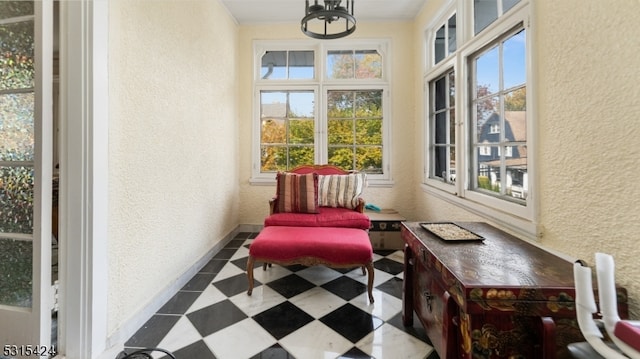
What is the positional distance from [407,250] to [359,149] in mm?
2212

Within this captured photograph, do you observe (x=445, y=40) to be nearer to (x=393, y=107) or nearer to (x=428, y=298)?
(x=393, y=107)

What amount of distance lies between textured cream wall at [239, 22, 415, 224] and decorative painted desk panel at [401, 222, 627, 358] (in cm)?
240

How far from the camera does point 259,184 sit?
146 inches

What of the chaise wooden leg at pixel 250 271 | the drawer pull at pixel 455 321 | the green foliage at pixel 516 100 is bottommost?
the chaise wooden leg at pixel 250 271

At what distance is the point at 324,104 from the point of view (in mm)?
3652

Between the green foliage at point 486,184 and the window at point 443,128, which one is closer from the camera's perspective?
the green foliage at point 486,184

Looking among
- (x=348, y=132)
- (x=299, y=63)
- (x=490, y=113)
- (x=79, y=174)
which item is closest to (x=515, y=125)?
(x=490, y=113)

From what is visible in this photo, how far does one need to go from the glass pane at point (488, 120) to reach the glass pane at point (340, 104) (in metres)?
1.75

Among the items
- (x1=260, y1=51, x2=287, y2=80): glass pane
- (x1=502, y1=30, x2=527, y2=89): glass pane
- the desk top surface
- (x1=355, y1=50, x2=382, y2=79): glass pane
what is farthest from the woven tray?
(x1=260, y1=51, x2=287, y2=80): glass pane

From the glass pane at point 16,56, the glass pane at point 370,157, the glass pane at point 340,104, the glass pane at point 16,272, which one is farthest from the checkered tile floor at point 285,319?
the glass pane at point 340,104

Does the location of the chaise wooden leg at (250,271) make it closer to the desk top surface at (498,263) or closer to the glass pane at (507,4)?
the desk top surface at (498,263)

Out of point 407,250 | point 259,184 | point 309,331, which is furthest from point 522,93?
point 259,184

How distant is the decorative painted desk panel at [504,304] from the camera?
0.92 meters

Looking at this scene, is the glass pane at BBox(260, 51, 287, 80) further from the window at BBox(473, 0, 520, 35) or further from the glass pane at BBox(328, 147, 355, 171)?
the window at BBox(473, 0, 520, 35)
